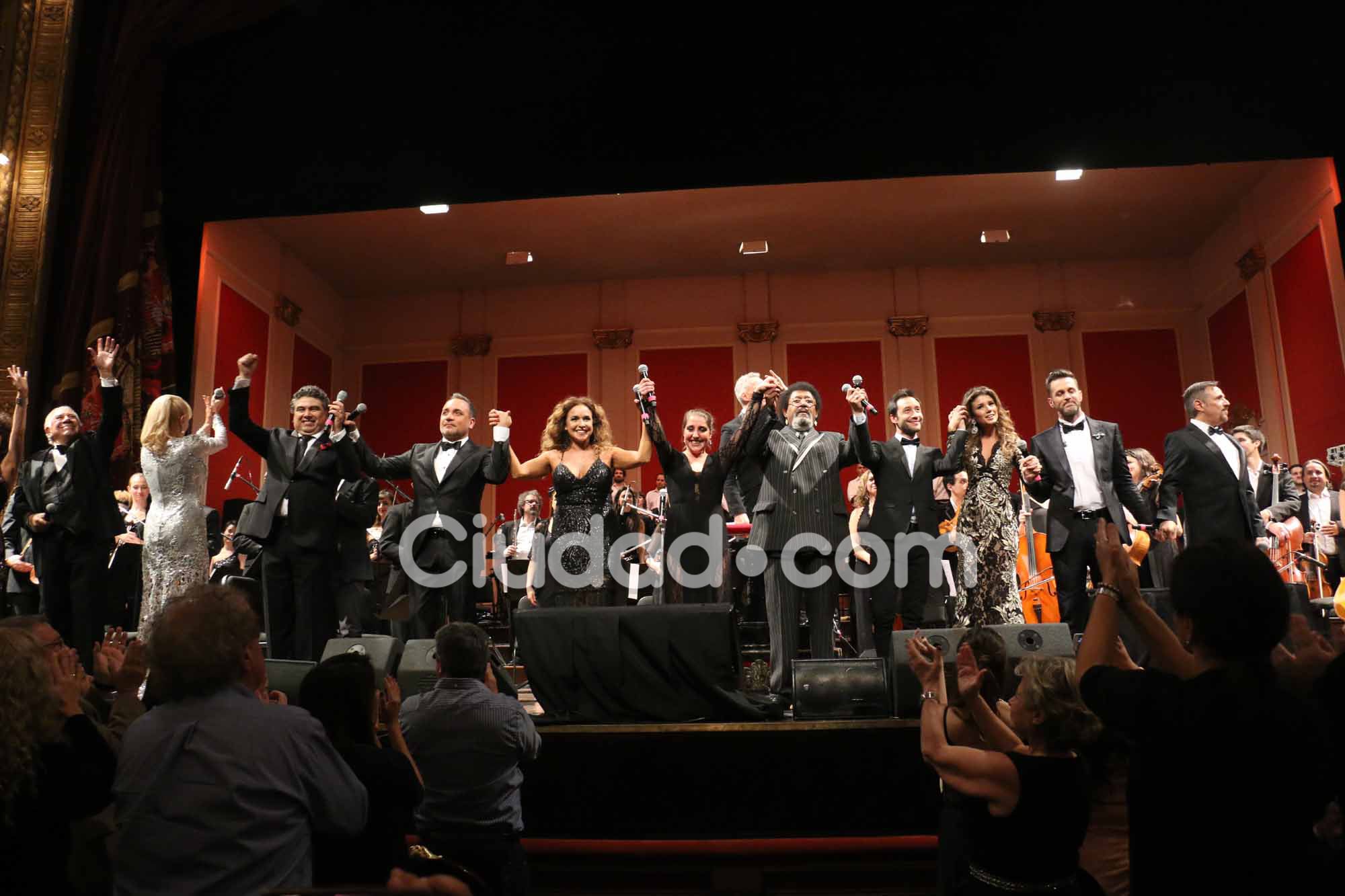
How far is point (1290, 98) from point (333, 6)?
5.49 metres

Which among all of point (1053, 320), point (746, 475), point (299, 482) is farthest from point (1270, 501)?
point (299, 482)

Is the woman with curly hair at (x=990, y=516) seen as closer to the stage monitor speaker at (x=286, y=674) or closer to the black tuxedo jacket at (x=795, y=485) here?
the black tuxedo jacket at (x=795, y=485)

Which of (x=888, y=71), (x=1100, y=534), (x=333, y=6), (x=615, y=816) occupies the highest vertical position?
(x=333, y=6)

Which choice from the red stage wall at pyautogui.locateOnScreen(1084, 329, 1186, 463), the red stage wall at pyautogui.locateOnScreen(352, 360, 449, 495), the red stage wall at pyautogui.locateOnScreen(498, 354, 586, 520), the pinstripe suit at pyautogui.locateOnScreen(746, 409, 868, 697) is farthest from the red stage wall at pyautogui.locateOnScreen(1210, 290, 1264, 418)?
the red stage wall at pyautogui.locateOnScreen(352, 360, 449, 495)

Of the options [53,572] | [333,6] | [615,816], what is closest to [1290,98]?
[615,816]

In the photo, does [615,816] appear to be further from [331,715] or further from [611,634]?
[331,715]

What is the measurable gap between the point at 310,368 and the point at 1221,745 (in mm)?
12165

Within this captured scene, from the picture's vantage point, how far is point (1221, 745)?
4.82 ft

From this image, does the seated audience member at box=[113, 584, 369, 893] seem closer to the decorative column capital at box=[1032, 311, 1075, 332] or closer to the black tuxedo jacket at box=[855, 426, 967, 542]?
the black tuxedo jacket at box=[855, 426, 967, 542]

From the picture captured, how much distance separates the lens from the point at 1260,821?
1.46 metres

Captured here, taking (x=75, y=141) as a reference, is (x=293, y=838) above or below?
below

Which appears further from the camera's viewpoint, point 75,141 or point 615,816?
point 75,141

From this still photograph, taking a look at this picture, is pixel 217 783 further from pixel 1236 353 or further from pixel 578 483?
pixel 1236 353

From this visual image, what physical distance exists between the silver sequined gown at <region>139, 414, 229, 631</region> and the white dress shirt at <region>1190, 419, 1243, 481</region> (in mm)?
4980
